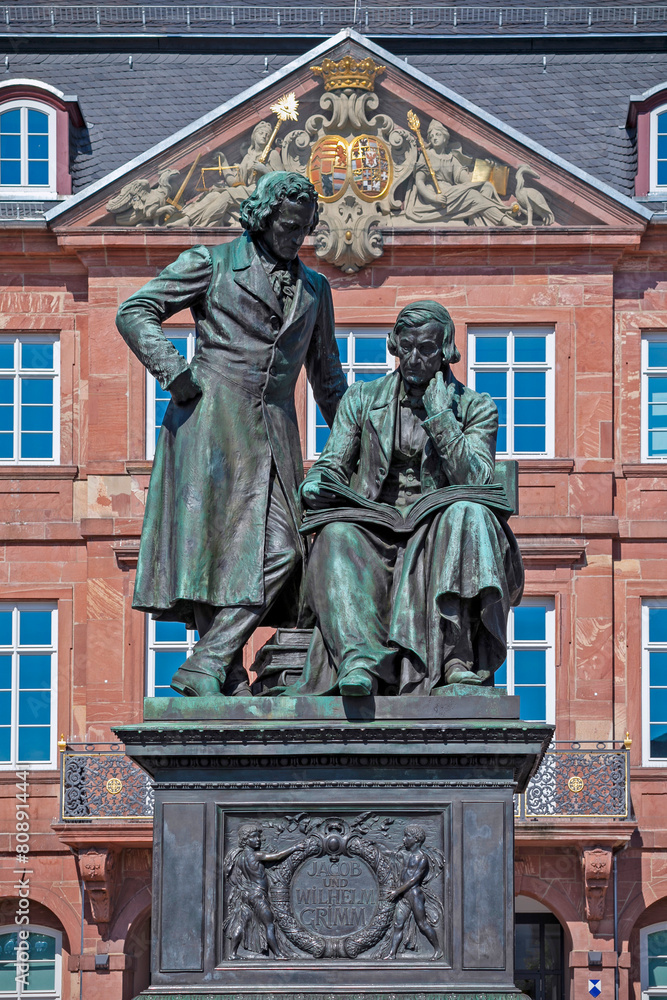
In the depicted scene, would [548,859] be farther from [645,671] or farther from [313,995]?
[313,995]

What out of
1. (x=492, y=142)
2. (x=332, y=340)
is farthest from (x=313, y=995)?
(x=492, y=142)

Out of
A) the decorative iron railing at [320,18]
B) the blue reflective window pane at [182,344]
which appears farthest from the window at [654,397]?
the blue reflective window pane at [182,344]

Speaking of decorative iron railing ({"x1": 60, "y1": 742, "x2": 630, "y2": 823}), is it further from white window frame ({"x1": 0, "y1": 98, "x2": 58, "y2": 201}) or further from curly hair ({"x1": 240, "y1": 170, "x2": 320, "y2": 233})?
curly hair ({"x1": 240, "y1": 170, "x2": 320, "y2": 233})

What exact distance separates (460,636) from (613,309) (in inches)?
702

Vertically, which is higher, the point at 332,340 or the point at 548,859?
the point at 332,340

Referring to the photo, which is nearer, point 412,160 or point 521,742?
point 521,742

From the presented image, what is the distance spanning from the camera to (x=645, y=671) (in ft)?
78.8

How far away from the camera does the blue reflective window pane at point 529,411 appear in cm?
2428

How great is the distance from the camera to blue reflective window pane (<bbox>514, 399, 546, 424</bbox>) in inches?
956

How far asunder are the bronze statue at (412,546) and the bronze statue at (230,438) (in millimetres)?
164

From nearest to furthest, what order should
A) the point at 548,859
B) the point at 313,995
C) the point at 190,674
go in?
1. the point at 313,995
2. the point at 190,674
3. the point at 548,859

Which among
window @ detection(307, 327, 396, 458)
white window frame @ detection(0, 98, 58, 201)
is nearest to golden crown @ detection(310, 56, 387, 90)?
window @ detection(307, 327, 396, 458)

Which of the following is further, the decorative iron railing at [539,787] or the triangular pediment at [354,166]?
the triangular pediment at [354,166]

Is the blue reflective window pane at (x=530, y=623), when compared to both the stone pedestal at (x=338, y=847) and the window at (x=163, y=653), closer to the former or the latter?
the window at (x=163, y=653)
